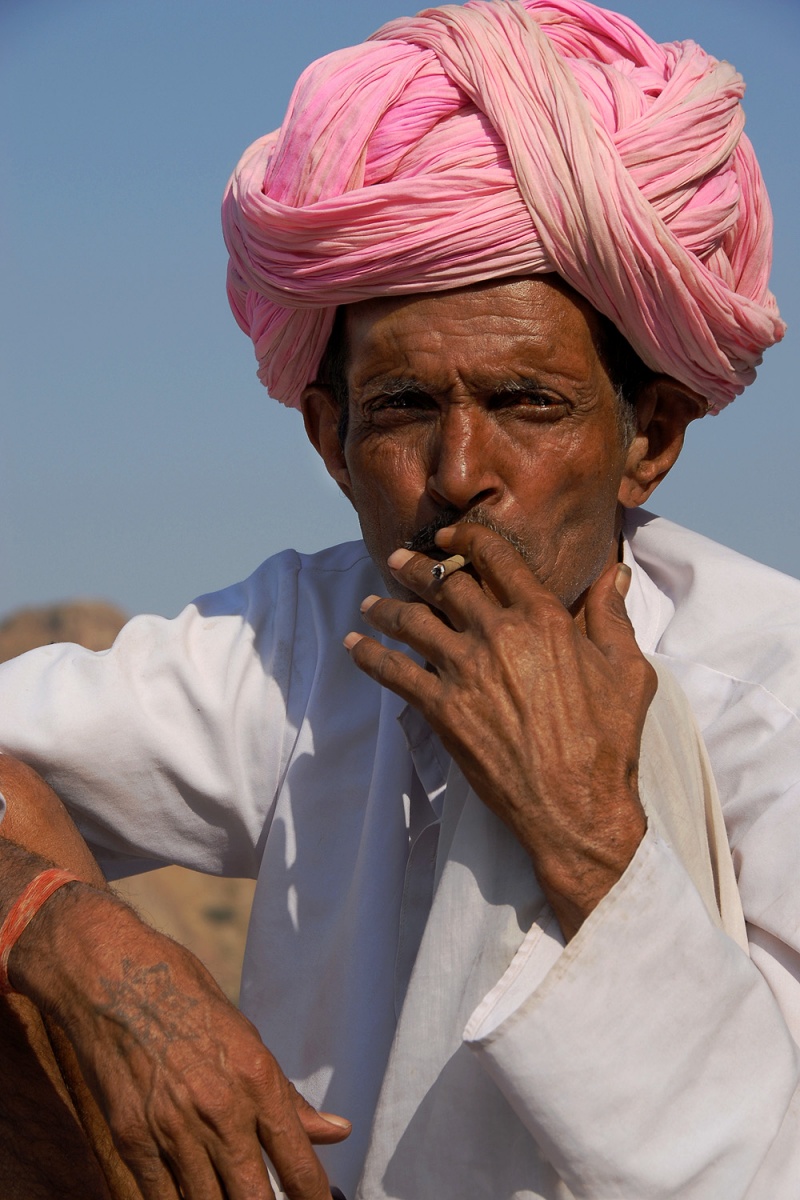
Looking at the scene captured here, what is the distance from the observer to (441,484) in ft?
8.46

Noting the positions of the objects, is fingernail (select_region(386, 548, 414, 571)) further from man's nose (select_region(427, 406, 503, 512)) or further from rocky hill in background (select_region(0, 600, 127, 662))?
rocky hill in background (select_region(0, 600, 127, 662))

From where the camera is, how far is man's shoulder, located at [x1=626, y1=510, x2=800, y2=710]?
2717 millimetres

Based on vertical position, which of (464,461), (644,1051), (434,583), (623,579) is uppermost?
(464,461)

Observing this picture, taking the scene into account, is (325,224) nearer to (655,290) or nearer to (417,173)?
(417,173)

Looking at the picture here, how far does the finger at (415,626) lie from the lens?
230cm

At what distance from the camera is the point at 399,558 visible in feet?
8.29

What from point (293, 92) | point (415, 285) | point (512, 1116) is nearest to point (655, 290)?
point (415, 285)

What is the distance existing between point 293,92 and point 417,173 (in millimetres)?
423

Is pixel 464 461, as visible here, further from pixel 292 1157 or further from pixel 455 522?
pixel 292 1157

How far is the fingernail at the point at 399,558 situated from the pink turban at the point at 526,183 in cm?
55

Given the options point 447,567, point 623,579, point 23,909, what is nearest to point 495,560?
point 447,567

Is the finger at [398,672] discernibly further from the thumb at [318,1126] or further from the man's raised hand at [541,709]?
the thumb at [318,1126]

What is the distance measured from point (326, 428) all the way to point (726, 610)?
103 centimetres

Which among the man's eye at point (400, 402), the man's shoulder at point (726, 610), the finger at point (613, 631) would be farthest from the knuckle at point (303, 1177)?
the man's eye at point (400, 402)
